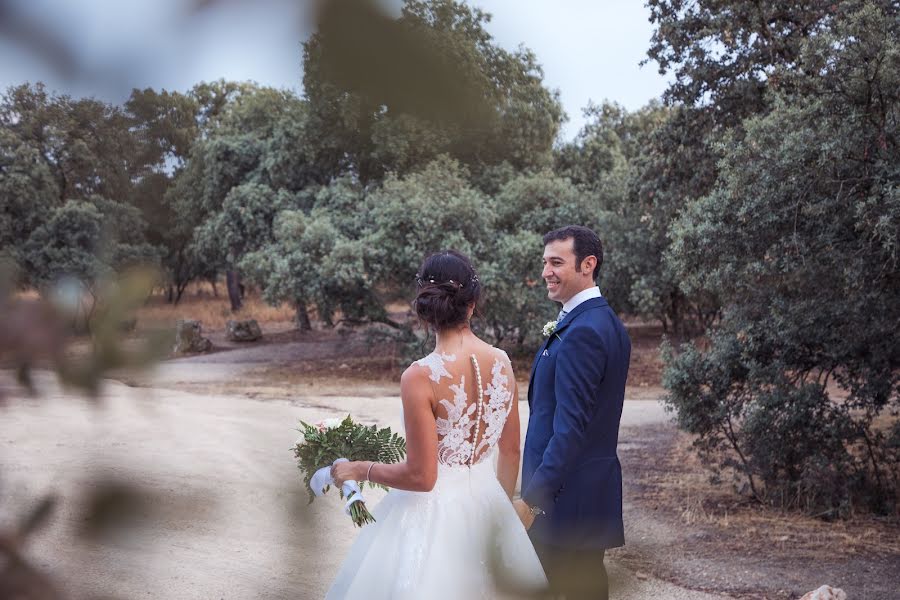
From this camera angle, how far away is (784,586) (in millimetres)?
6023

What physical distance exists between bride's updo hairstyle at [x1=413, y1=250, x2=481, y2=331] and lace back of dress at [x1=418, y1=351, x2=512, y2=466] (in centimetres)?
15

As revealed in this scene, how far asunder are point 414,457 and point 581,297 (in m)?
1.13

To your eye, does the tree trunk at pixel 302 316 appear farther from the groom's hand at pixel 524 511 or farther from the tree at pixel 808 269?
the groom's hand at pixel 524 511

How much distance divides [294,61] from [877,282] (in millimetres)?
7162

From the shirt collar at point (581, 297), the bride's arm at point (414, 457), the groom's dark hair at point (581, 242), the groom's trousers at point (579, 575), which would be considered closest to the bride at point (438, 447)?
the bride's arm at point (414, 457)

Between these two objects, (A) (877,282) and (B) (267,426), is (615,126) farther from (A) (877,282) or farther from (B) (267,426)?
(B) (267,426)

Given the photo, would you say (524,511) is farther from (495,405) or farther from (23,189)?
(23,189)

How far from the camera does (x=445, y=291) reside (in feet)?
10.7

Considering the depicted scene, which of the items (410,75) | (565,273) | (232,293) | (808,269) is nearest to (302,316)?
(808,269)

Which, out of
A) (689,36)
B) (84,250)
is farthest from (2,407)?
(689,36)

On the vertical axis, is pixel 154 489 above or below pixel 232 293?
below

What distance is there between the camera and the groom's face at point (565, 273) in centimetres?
381

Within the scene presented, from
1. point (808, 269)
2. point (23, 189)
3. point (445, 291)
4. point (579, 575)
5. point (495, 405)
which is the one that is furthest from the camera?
point (808, 269)

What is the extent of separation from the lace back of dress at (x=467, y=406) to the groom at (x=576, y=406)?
24 cm
